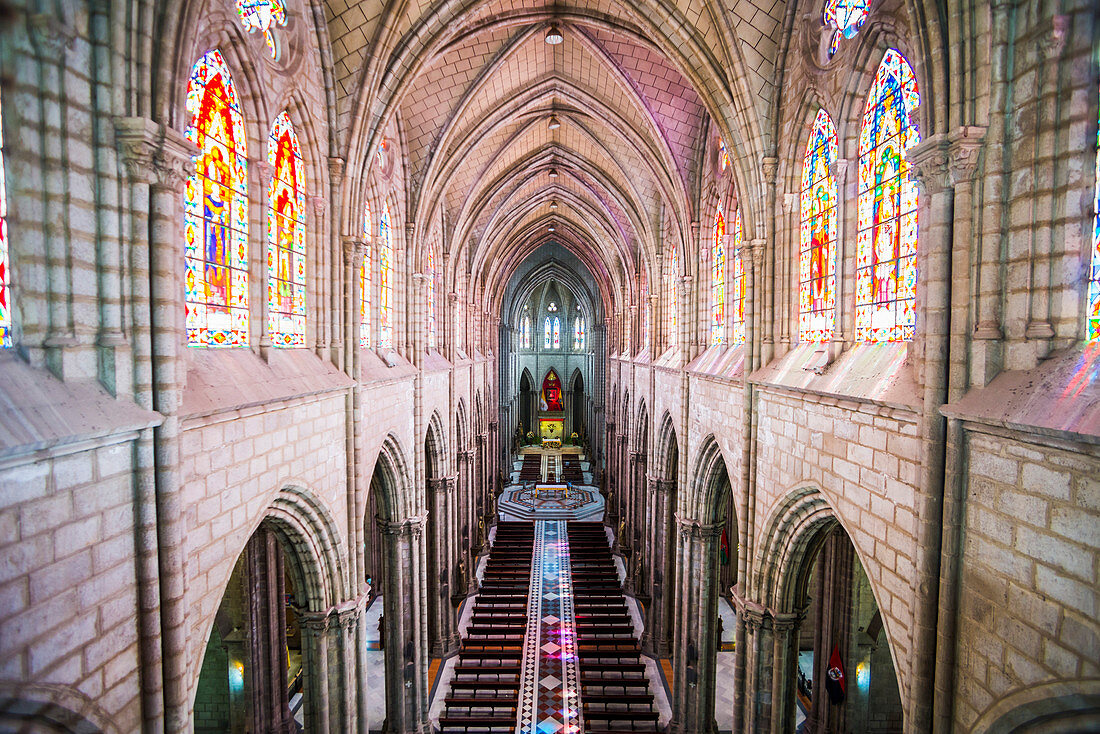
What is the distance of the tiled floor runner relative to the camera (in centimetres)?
1437

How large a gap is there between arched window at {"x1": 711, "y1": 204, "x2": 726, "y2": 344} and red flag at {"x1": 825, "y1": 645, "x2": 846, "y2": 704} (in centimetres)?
734

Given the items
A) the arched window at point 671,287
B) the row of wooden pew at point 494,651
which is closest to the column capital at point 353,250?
the arched window at point 671,287

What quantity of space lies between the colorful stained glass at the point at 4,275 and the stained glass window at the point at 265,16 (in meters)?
3.95

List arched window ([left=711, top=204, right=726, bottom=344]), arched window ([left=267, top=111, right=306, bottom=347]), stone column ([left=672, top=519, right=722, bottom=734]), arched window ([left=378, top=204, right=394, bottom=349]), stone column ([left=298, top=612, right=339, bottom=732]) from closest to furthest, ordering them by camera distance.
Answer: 1. arched window ([left=267, top=111, right=306, bottom=347])
2. stone column ([left=298, top=612, right=339, bottom=732])
3. stone column ([left=672, top=519, right=722, bottom=734])
4. arched window ([left=378, top=204, right=394, bottom=349])
5. arched window ([left=711, top=204, right=726, bottom=344])

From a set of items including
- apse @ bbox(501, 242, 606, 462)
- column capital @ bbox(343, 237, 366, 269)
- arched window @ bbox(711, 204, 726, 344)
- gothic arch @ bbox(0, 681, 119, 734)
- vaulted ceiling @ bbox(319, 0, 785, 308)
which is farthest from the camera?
apse @ bbox(501, 242, 606, 462)

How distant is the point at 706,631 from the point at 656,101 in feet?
39.8

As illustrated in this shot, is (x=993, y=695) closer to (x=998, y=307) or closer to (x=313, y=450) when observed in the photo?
(x=998, y=307)

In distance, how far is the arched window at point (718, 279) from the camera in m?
12.8

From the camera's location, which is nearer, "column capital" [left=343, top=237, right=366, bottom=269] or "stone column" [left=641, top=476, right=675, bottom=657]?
"column capital" [left=343, top=237, right=366, bottom=269]

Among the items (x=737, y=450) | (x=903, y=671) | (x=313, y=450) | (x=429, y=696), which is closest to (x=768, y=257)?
(x=737, y=450)

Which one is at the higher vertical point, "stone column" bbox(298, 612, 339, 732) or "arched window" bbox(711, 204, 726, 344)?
"arched window" bbox(711, 204, 726, 344)

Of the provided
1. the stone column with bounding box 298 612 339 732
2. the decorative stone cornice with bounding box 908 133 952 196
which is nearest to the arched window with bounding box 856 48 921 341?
the decorative stone cornice with bounding box 908 133 952 196

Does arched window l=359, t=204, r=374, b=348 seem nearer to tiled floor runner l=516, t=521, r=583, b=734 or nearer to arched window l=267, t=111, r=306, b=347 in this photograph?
arched window l=267, t=111, r=306, b=347

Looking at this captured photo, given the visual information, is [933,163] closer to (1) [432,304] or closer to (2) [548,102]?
(2) [548,102]
